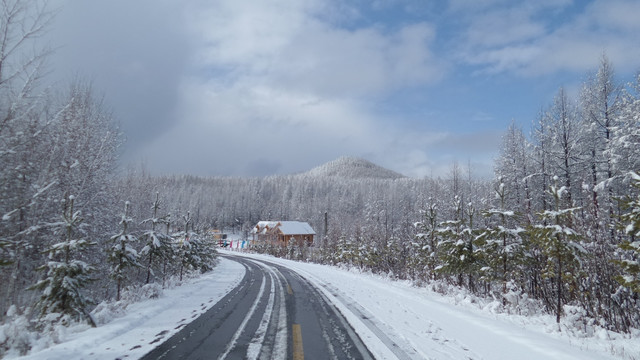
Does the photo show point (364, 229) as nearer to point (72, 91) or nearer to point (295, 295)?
point (295, 295)

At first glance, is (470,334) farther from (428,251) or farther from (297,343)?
(428,251)

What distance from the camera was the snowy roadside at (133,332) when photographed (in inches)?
207

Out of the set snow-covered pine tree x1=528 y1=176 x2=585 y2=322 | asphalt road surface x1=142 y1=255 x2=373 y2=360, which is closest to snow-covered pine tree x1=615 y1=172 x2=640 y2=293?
snow-covered pine tree x1=528 y1=176 x2=585 y2=322

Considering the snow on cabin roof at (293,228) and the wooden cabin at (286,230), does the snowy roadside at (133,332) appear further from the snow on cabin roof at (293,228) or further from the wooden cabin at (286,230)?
the snow on cabin roof at (293,228)

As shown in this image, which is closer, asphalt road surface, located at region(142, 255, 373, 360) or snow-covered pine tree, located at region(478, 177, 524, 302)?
asphalt road surface, located at region(142, 255, 373, 360)

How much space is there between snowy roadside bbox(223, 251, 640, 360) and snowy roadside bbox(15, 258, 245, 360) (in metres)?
4.27

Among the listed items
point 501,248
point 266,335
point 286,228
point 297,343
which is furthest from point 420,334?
point 286,228

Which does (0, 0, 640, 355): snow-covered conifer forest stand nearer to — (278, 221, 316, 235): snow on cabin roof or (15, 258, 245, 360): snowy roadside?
(15, 258, 245, 360): snowy roadside

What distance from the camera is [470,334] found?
6.98 meters

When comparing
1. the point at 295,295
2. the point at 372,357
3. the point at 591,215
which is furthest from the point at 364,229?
the point at 372,357

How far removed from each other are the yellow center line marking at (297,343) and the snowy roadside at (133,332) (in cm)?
258

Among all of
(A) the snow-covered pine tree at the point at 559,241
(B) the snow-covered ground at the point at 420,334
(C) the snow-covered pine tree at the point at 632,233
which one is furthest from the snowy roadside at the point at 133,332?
(A) the snow-covered pine tree at the point at 559,241

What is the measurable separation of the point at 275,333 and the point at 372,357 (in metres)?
2.37

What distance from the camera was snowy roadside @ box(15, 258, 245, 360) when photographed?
526 cm
